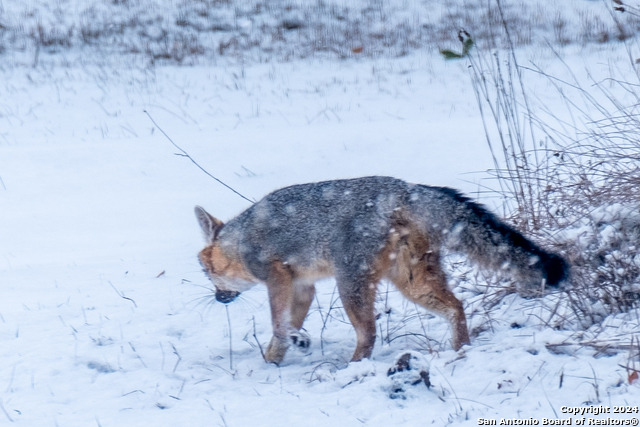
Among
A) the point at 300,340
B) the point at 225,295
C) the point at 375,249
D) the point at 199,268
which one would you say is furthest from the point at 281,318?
the point at 199,268

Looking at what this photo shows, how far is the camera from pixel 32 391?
4.73m

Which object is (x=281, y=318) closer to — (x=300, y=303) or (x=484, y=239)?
(x=300, y=303)

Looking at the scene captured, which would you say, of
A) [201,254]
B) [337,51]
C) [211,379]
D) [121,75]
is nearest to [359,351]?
[211,379]

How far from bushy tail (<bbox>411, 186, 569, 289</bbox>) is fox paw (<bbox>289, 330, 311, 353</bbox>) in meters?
1.16

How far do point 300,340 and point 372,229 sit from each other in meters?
0.98

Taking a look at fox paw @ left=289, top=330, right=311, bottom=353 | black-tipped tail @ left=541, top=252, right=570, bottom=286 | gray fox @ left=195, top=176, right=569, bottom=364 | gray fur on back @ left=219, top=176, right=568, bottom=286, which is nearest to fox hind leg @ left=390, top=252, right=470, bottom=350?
gray fox @ left=195, top=176, right=569, bottom=364

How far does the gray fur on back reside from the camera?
485 cm

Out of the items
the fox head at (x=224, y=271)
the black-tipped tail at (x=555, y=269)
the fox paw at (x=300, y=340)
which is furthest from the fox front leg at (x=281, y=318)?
the black-tipped tail at (x=555, y=269)

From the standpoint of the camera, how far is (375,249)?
16.4 feet

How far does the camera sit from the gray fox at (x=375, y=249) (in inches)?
194

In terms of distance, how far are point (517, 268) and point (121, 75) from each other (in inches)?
518

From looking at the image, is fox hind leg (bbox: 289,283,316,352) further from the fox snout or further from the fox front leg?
the fox snout

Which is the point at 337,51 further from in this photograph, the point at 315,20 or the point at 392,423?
the point at 392,423

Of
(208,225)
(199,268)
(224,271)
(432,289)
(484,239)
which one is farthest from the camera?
(199,268)
